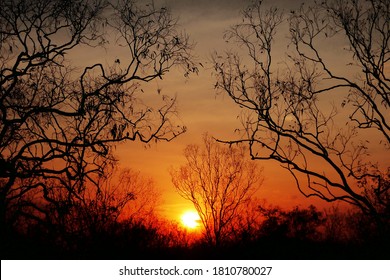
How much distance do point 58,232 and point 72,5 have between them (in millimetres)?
6781

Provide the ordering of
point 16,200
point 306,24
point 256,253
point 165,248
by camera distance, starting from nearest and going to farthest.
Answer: point 16,200
point 306,24
point 256,253
point 165,248

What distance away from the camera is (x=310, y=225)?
48125mm

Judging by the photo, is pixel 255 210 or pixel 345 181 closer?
pixel 345 181

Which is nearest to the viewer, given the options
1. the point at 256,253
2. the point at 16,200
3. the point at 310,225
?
the point at 16,200

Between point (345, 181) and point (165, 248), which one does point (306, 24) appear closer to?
point (345, 181)

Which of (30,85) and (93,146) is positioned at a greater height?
(30,85)

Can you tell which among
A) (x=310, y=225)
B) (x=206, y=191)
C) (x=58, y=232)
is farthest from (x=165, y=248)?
(x=58, y=232)

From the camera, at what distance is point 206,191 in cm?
4131
